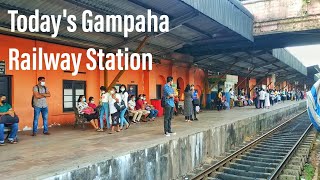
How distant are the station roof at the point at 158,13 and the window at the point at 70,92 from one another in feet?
5.25

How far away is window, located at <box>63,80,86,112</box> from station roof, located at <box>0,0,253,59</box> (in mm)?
1599

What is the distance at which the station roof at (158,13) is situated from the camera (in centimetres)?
879

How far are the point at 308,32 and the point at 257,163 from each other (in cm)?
790

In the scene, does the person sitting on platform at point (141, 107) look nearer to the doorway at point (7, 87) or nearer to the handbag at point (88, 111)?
the handbag at point (88, 111)

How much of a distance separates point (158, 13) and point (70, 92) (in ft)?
16.0

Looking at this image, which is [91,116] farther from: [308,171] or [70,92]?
[308,171]

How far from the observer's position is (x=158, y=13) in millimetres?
10625

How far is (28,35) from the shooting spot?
9938 mm

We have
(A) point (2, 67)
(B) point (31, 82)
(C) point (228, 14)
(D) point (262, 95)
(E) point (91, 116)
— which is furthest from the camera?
(D) point (262, 95)

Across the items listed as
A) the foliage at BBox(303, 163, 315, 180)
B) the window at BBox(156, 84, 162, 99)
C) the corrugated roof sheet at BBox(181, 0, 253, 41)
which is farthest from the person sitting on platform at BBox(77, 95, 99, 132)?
the window at BBox(156, 84, 162, 99)

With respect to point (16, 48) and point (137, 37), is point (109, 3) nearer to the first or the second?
point (137, 37)

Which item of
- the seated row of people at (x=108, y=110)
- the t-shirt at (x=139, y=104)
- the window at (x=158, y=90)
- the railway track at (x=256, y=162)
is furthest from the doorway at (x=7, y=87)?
the window at (x=158, y=90)

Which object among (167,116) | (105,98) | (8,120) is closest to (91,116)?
(105,98)

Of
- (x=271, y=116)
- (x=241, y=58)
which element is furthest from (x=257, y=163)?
(x=241, y=58)
